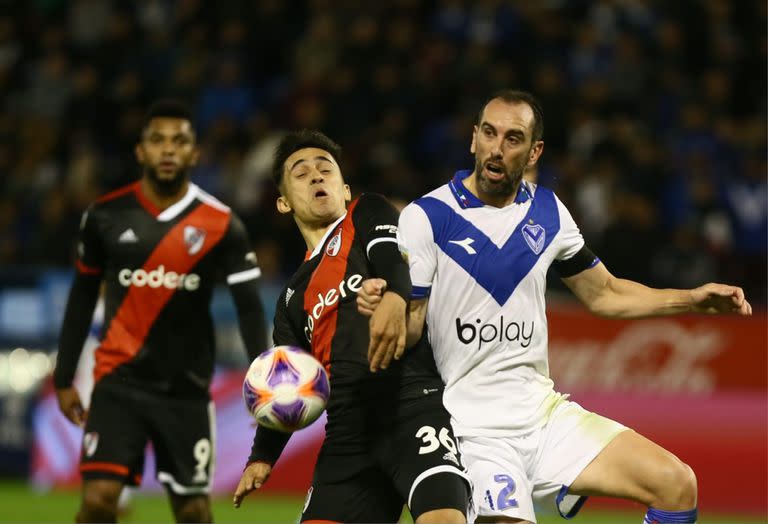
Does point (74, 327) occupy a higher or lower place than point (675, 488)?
higher

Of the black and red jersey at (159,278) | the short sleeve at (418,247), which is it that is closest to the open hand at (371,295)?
the short sleeve at (418,247)

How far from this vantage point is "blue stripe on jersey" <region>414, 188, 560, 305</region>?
553cm

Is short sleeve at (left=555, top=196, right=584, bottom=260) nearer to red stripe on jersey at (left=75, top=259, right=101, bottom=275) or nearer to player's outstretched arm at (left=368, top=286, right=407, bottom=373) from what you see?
player's outstretched arm at (left=368, top=286, right=407, bottom=373)

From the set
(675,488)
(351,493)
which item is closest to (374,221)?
(351,493)

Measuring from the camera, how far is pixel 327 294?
569cm

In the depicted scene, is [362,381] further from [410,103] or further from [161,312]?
[410,103]

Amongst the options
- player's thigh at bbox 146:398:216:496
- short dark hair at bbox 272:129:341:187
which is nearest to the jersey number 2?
short dark hair at bbox 272:129:341:187

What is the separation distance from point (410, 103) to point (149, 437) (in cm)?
793

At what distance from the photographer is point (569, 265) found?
5.84 metres

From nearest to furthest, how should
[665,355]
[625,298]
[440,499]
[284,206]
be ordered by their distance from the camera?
[440,499] → [625,298] → [284,206] → [665,355]

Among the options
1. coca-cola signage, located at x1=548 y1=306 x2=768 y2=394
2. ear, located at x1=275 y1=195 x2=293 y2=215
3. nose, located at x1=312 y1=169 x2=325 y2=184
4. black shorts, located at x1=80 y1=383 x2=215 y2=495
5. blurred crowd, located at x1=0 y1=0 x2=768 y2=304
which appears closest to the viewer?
nose, located at x1=312 y1=169 x2=325 y2=184

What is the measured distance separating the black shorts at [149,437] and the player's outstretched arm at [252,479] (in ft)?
5.25

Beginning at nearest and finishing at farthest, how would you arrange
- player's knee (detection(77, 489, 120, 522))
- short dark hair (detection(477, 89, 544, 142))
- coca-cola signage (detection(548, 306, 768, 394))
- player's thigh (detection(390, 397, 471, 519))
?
player's thigh (detection(390, 397, 471, 519)) → short dark hair (detection(477, 89, 544, 142)) → player's knee (detection(77, 489, 120, 522)) → coca-cola signage (detection(548, 306, 768, 394))

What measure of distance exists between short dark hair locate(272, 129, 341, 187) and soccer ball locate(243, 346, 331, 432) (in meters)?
1.11
